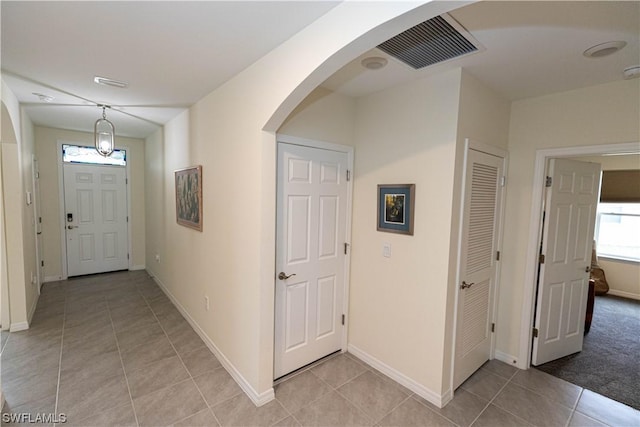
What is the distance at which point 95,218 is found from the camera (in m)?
5.01

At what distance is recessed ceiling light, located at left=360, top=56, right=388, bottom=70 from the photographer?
1.91 m

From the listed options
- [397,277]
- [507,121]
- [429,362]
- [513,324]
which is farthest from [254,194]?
[513,324]

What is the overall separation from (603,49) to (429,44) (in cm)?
103

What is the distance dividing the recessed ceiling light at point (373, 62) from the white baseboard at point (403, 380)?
7.97 feet

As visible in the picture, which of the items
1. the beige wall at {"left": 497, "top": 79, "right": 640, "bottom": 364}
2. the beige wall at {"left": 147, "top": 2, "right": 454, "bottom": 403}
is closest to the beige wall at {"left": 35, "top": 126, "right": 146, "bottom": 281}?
the beige wall at {"left": 147, "top": 2, "right": 454, "bottom": 403}

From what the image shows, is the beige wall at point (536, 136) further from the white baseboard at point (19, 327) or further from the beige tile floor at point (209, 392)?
the white baseboard at point (19, 327)

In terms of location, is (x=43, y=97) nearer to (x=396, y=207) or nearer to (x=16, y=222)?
(x=16, y=222)

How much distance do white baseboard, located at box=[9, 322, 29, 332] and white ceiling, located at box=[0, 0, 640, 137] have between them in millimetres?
2403

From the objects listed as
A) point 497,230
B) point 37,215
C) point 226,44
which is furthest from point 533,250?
point 37,215

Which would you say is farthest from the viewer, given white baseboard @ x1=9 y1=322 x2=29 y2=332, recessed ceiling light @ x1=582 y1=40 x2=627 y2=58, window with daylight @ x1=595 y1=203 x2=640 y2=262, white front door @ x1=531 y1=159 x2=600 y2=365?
window with daylight @ x1=595 y1=203 x2=640 y2=262

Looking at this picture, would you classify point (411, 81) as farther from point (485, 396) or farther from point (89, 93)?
point (89, 93)

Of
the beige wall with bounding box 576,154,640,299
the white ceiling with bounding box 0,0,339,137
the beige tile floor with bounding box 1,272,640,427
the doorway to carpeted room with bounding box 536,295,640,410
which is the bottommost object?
the beige tile floor with bounding box 1,272,640,427

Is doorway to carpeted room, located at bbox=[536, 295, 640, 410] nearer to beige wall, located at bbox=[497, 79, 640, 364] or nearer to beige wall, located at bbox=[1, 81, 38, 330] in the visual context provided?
beige wall, located at bbox=[497, 79, 640, 364]

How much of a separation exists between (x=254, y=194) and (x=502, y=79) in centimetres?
206
